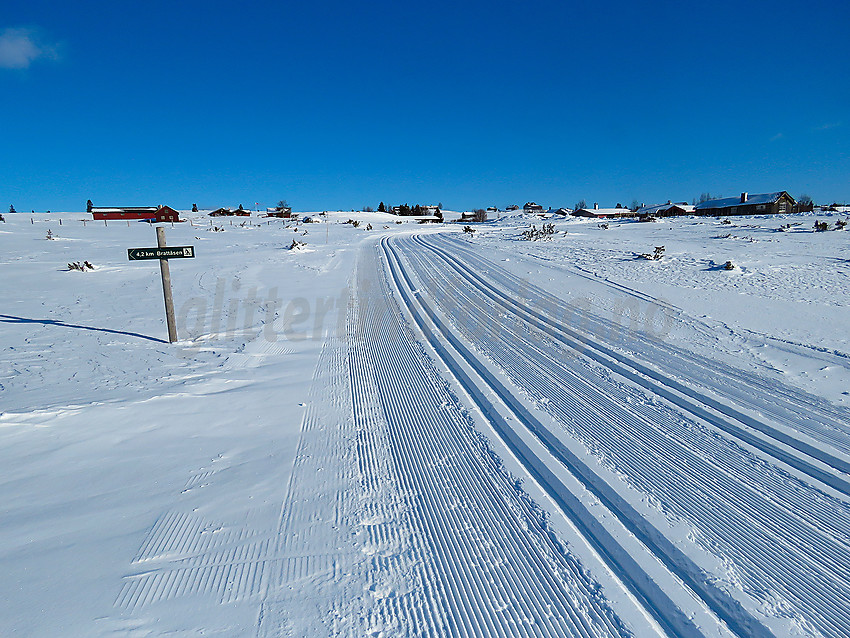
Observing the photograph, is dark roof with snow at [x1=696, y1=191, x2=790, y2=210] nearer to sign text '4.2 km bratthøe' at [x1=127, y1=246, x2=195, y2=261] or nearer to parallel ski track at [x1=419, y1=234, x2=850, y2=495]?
parallel ski track at [x1=419, y1=234, x2=850, y2=495]

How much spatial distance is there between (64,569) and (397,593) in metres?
1.98

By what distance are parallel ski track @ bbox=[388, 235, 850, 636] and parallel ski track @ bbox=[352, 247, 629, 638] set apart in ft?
3.27

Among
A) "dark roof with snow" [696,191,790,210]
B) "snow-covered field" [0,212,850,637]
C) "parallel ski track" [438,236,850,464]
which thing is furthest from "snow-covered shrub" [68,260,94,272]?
"dark roof with snow" [696,191,790,210]

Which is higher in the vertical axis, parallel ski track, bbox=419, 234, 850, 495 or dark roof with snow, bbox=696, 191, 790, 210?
dark roof with snow, bbox=696, 191, 790, 210

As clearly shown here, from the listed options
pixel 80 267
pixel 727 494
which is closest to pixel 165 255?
pixel 727 494

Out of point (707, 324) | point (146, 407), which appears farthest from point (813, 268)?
point (146, 407)

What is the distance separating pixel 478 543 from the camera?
8.83 feet

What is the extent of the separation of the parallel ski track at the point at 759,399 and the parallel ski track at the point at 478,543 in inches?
107

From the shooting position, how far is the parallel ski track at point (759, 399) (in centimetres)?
372

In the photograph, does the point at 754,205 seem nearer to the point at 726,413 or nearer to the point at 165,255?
the point at 726,413

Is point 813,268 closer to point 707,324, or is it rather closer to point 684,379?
point 707,324

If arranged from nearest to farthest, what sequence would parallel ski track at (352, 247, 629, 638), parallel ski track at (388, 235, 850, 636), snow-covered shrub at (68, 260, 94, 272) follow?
parallel ski track at (352, 247, 629, 638) → parallel ski track at (388, 235, 850, 636) → snow-covered shrub at (68, 260, 94, 272)

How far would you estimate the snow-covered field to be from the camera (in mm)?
2242

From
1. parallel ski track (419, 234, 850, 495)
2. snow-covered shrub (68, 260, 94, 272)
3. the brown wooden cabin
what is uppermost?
the brown wooden cabin
